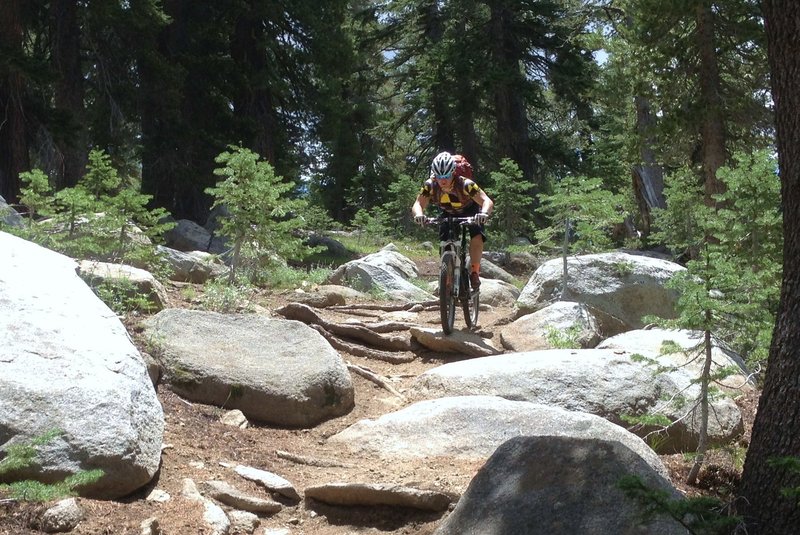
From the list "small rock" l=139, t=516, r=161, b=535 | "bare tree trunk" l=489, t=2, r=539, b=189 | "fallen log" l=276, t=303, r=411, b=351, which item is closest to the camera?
"small rock" l=139, t=516, r=161, b=535

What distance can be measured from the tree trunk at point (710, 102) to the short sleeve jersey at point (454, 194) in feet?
19.6

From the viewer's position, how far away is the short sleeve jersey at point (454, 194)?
9.21m

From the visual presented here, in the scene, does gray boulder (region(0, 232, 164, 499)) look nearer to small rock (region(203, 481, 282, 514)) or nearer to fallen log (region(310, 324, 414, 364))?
small rock (region(203, 481, 282, 514))

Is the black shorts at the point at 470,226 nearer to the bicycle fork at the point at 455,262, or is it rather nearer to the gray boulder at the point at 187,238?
the bicycle fork at the point at 455,262

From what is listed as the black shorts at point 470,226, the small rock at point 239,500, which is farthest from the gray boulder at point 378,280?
the small rock at point 239,500

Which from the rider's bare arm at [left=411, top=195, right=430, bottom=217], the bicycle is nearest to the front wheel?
the bicycle

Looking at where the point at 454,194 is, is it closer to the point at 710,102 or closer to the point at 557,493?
the point at 557,493

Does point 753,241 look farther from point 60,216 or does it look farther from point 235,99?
point 235,99

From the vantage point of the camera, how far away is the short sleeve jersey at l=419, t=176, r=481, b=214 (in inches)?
363

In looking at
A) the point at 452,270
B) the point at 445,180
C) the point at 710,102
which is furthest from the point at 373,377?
the point at 710,102

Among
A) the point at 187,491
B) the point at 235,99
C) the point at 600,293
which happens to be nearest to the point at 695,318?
the point at 187,491

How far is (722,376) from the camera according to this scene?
543 cm

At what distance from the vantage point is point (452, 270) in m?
9.11

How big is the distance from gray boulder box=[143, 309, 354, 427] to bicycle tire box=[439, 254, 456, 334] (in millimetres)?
2069
